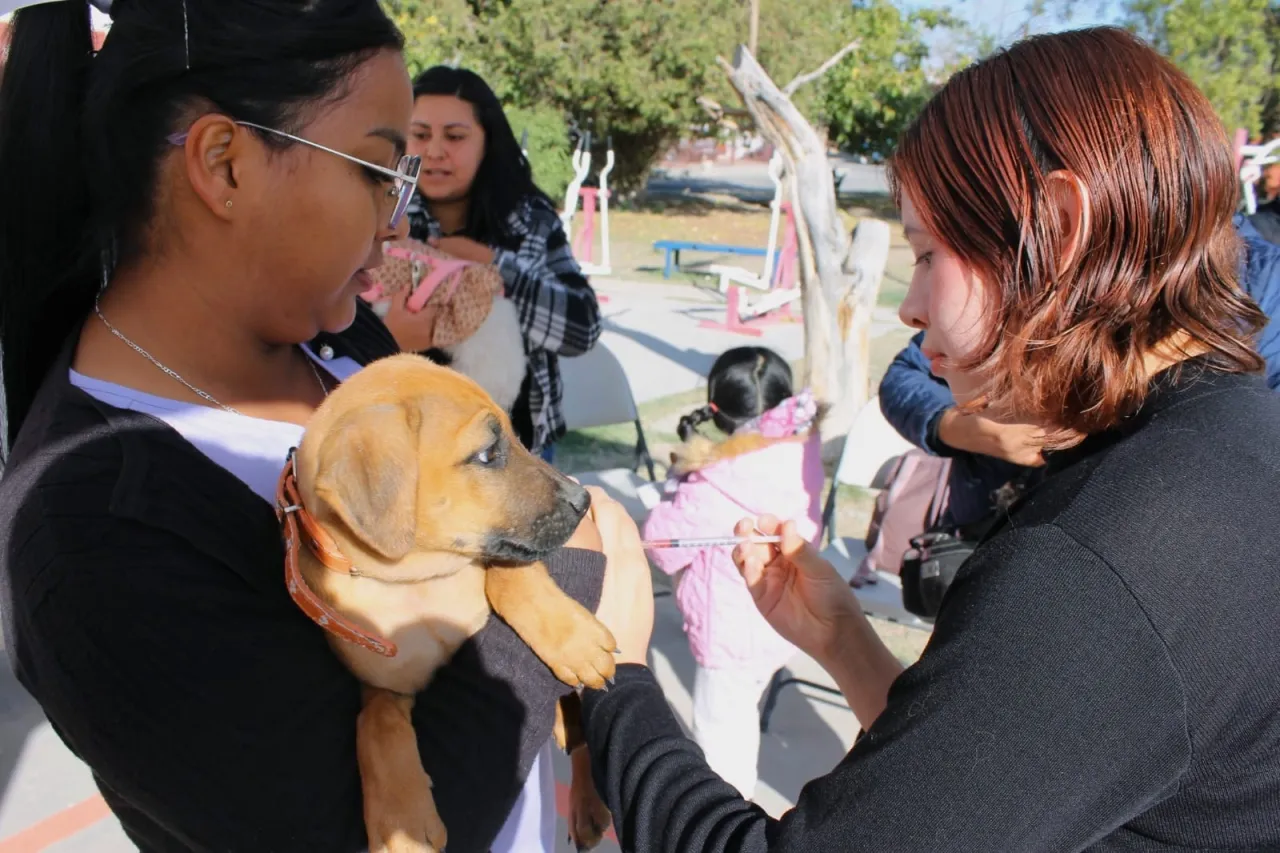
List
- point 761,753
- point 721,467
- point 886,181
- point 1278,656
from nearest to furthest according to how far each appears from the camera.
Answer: point 1278,656, point 886,181, point 721,467, point 761,753

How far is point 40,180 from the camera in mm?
1396

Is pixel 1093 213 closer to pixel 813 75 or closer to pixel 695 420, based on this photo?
pixel 695 420

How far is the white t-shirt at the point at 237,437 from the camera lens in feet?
4.37

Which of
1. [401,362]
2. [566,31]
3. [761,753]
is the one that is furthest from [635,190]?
[401,362]

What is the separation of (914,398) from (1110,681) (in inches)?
99.5

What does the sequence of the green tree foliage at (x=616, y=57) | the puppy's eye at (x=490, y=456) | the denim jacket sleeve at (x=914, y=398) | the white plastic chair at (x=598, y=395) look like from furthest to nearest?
the green tree foliage at (x=616, y=57) → the white plastic chair at (x=598, y=395) → the denim jacket sleeve at (x=914, y=398) → the puppy's eye at (x=490, y=456)

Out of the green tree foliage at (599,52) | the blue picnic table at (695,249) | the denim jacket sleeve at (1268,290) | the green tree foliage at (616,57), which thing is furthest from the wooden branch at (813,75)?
the green tree foliage at (599,52)

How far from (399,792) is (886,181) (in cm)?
115

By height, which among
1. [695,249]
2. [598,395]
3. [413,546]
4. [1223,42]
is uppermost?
[1223,42]

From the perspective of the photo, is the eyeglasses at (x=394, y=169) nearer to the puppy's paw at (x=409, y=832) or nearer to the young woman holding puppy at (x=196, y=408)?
the young woman holding puppy at (x=196, y=408)

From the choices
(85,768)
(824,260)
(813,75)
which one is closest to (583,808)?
(85,768)

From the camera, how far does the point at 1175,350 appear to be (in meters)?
1.23

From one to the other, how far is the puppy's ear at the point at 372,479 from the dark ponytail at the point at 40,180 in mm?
510

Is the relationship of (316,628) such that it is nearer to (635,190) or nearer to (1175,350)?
(1175,350)
